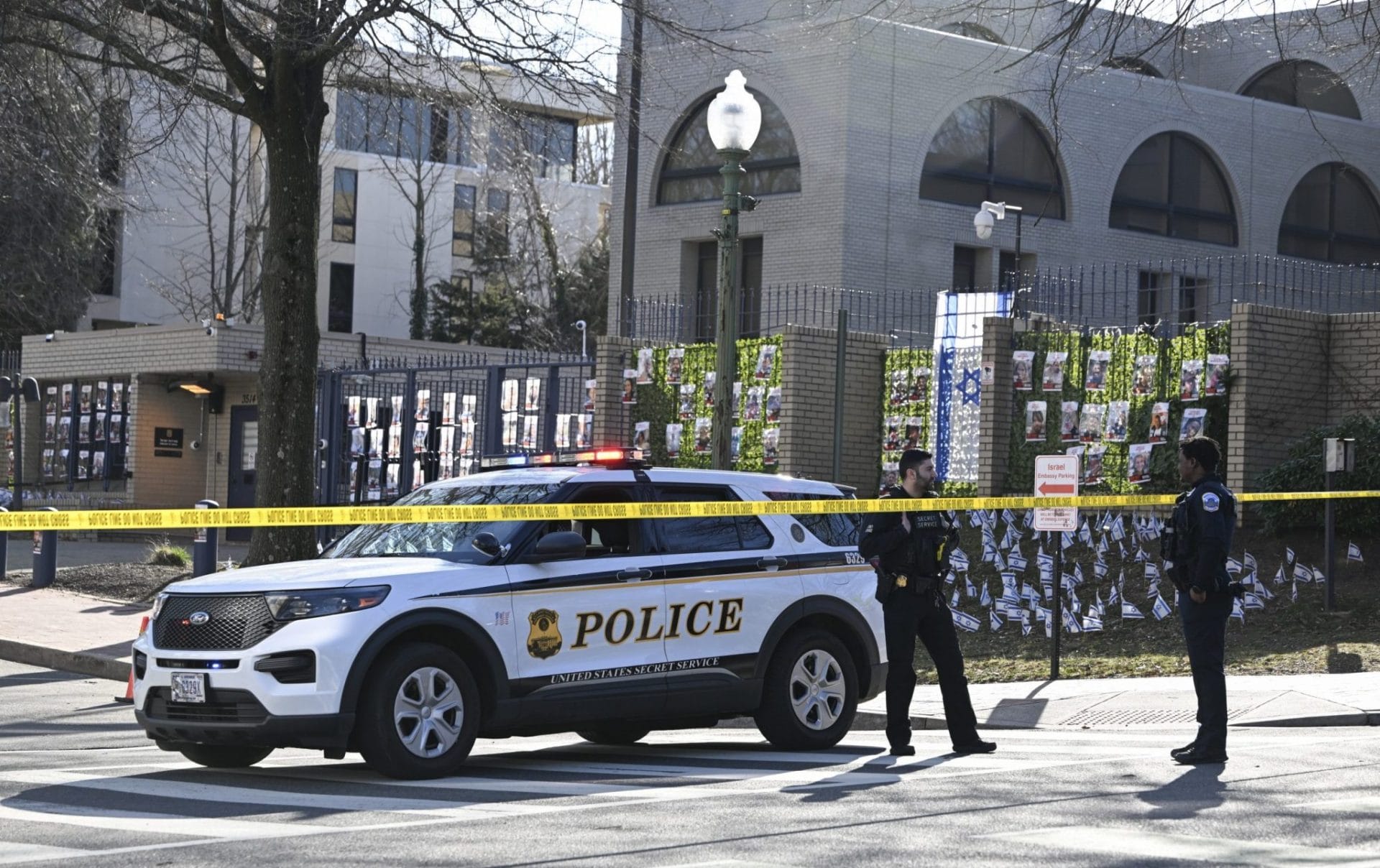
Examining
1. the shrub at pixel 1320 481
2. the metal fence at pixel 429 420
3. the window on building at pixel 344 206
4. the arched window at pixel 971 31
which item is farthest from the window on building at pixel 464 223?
the shrub at pixel 1320 481

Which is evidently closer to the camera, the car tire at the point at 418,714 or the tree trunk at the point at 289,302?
the car tire at the point at 418,714

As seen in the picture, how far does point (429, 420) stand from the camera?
25.5 metres

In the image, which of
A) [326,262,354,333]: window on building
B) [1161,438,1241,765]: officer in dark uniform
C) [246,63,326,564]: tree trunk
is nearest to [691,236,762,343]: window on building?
[246,63,326,564]: tree trunk

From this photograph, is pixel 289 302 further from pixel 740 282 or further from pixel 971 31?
pixel 971 31

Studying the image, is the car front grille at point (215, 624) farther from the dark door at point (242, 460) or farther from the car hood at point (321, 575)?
the dark door at point (242, 460)

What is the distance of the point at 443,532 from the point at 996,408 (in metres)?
11.2

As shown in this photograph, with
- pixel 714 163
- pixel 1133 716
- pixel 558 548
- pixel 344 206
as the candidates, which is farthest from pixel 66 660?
pixel 344 206

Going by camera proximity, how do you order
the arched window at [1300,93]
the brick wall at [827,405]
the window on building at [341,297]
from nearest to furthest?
the brick wall at [827,405], the arched window at [1300,93], the window on building at [341,297]

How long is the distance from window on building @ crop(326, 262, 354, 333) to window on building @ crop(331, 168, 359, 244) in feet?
2.94

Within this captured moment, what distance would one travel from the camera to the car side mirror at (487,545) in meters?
10.2

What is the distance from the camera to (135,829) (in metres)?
8.00

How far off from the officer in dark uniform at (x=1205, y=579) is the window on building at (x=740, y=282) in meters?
20.5

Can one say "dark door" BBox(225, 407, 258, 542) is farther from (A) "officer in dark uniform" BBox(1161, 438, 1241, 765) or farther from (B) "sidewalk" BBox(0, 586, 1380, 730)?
(A) "officer in dark uniform" BBox(1161, 438, 1241, 765)

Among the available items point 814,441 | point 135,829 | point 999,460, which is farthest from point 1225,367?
point 135,829
